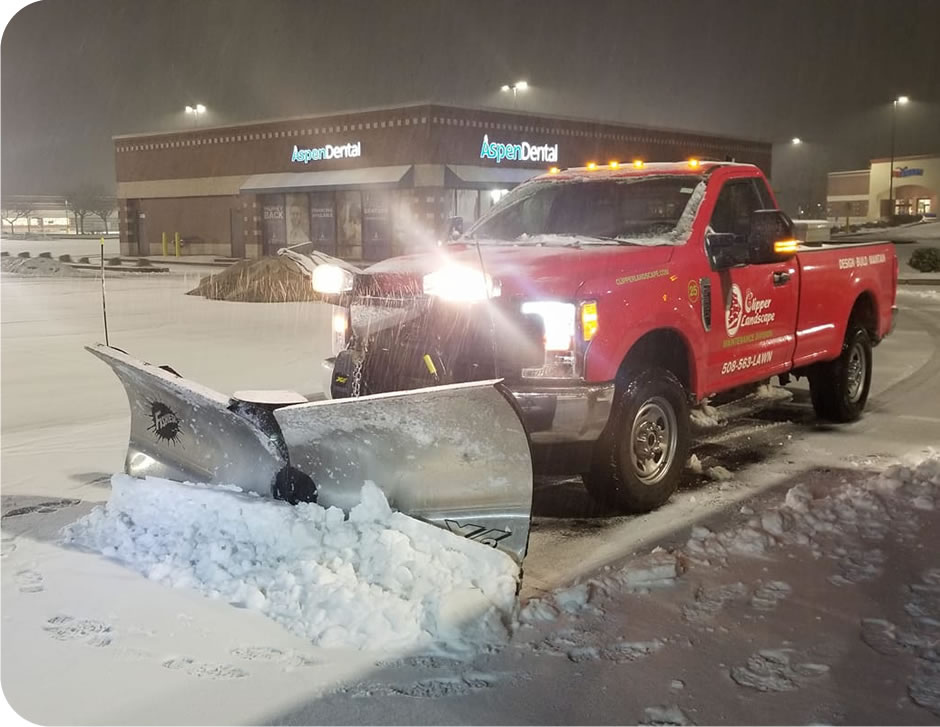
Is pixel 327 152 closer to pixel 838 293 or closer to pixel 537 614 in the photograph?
pixel 838 293

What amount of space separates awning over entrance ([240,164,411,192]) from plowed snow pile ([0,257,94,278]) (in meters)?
Answer: 9.12

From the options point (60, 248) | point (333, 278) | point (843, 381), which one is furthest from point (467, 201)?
point (60, 248)

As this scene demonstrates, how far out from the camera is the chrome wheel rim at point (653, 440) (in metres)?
5.11

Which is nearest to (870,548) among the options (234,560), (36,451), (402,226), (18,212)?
(234,560)

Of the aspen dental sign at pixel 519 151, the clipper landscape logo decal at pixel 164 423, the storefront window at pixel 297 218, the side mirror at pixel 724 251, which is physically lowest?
the clipper landscape logo decal at pixel 164 423

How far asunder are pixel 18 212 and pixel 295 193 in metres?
63.1

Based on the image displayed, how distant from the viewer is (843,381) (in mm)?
7586

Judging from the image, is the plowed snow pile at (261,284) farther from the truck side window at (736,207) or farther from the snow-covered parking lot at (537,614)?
the truck side window at (736,207)

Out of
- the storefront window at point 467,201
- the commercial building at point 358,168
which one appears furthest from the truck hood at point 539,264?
the storefront window at point 467,201

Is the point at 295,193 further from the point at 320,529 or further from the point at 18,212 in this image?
the point at 18,212

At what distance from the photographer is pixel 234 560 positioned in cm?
403

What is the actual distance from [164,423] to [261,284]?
13777 millimetres

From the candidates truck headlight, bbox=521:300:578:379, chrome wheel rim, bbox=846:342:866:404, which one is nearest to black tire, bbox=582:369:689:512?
truck headlight, bbox=521:300:578:379

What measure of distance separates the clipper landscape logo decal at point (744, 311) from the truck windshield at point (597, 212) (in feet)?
1.97
